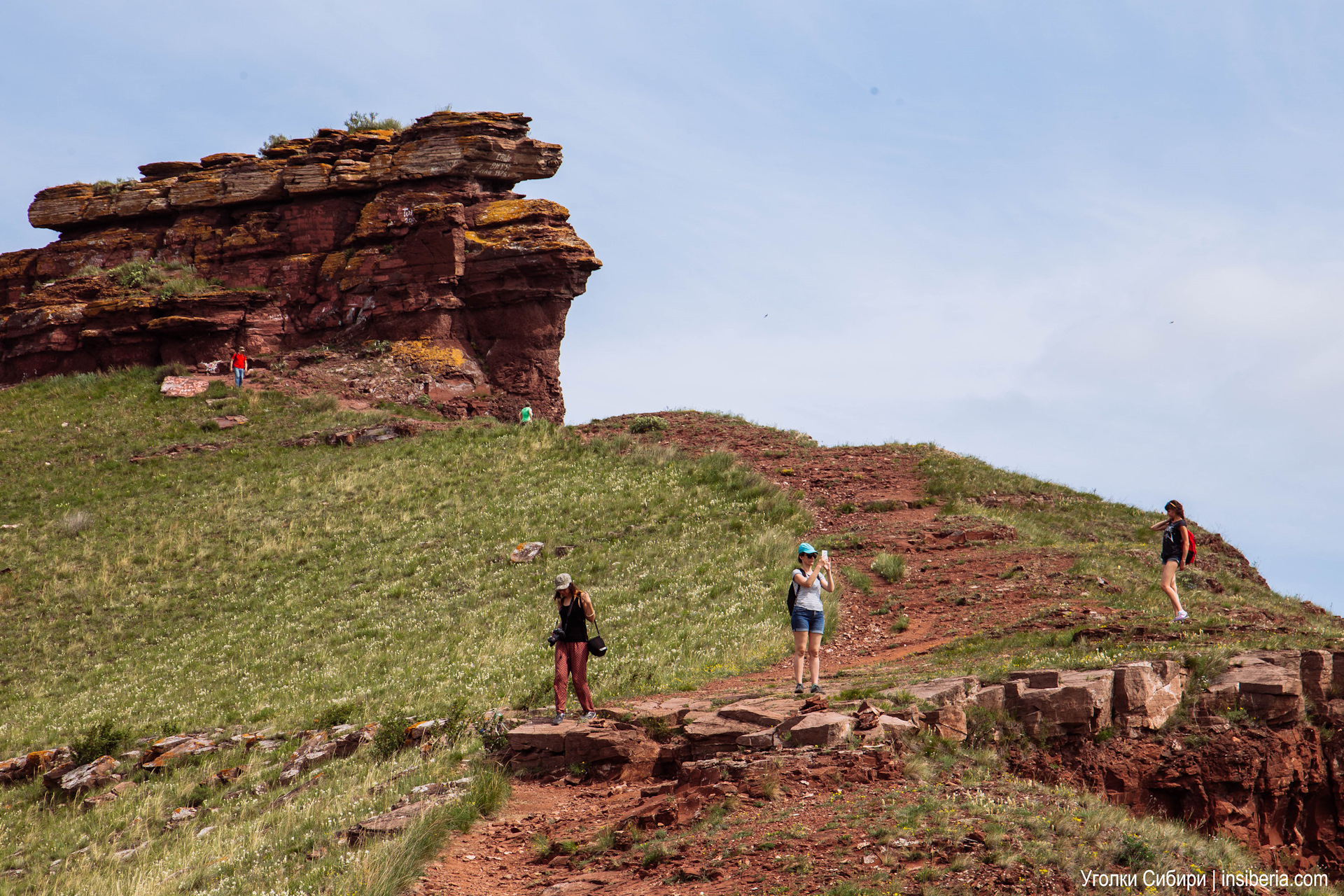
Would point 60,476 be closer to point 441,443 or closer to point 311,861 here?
point 441,443

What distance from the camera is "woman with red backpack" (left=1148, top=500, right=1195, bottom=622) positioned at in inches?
591

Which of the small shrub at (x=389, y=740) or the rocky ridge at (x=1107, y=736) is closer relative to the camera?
the rocky ridge at (x=1107, y=736)

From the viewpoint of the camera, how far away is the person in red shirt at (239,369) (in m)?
38.0

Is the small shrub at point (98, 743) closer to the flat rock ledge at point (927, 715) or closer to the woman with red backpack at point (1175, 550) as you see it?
the flat rock ledge at point (927, 715)

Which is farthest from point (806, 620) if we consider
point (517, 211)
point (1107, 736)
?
point (517, 211)

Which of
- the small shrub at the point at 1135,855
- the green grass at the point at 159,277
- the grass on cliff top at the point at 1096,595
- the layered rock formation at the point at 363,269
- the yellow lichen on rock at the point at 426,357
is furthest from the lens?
the green grass at the point at 159,277

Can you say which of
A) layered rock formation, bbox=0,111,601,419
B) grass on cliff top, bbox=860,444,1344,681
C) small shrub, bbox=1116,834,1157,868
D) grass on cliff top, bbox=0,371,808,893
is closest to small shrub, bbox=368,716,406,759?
grass on cliff top, bbox=0,371,808,893

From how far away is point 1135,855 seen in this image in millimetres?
7648

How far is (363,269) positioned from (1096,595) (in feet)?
109

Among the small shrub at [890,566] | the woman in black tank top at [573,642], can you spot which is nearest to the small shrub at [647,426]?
the small shrub at [890,566]

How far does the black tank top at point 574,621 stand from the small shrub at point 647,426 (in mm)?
23021

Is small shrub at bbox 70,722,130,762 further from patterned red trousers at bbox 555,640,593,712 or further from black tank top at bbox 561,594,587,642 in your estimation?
black tank top at bbox 561,594,587,642

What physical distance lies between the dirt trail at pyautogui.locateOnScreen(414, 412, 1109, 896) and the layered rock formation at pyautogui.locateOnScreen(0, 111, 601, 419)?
7.04 metres

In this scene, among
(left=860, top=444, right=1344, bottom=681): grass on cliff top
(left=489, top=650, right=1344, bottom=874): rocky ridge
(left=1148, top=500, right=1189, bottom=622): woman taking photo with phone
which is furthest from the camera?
(left=1148, top=500, right=1189, bottom=622): woman taking photo with phone
